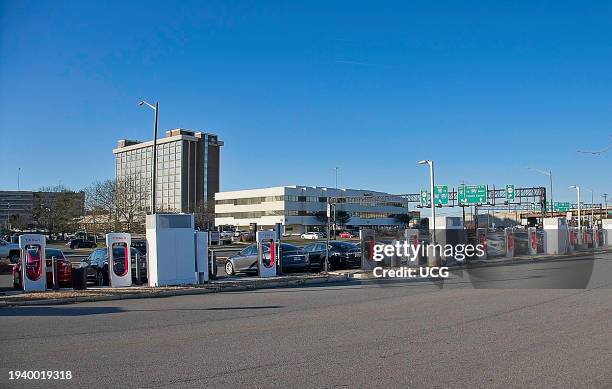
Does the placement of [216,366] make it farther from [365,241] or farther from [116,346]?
[365,241]

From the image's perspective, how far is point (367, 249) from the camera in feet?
82.9

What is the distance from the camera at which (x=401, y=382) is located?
662 cm

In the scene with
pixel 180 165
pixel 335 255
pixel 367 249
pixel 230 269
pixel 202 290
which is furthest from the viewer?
pixel 180 165

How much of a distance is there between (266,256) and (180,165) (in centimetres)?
9859

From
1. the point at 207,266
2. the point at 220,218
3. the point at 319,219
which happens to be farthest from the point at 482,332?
the point at 220,218

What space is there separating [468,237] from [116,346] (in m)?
25.5

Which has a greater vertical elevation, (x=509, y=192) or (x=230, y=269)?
(x=509, y=192)

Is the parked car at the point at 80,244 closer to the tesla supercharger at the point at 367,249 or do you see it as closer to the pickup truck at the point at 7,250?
the pickup truck at the point at 7,250

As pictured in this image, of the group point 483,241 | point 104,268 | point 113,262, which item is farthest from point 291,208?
point 113,262

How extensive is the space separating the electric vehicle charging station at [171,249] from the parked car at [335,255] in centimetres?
728

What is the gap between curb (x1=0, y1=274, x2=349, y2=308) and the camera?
47.9 feet

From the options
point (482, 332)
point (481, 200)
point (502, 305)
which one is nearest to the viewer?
point (482, 332)

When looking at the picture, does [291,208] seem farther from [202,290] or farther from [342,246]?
[202,290]

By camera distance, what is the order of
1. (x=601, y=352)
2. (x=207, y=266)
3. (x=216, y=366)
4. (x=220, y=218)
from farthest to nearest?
(x=220, y=218), (x=207, y=266), (x=601, y=352), (x=216, y=366)
